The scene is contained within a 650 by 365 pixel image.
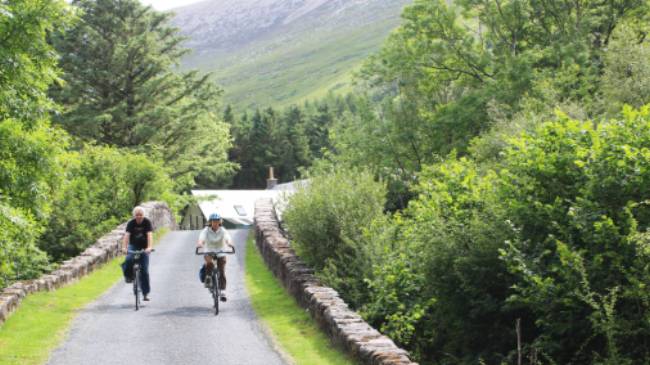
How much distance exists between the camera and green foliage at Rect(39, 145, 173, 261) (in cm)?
3019

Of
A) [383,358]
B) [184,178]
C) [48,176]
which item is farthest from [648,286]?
[184,178]

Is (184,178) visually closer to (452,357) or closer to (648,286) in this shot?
(452,357)

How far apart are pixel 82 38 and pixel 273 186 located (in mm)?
37237

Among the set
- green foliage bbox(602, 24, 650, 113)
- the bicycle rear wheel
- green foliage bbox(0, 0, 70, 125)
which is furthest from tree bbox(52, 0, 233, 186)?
the bicycle rear wheel

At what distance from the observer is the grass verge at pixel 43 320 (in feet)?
40.9

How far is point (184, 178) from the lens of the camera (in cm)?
5378

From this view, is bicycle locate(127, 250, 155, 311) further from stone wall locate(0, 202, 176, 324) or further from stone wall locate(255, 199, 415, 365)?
stone wall locate(255, 199, 415, 365)

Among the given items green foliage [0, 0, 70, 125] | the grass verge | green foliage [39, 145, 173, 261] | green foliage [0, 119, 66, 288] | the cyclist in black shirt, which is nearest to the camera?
the grass verge

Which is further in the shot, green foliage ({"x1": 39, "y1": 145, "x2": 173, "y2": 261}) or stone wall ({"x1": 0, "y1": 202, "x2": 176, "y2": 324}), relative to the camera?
green foliage ({"x1": 39, "y1": 145, "x2": 173, "y2": 261})

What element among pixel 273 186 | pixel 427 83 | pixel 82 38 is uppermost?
pixel 82 38

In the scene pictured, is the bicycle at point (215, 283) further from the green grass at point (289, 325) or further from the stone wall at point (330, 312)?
the stone wall at point (330, 312)

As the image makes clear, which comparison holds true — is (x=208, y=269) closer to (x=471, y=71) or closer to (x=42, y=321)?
(x=42, y=321)

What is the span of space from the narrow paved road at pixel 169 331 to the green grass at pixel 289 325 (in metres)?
0.25

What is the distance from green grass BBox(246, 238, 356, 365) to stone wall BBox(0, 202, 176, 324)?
423 cm
